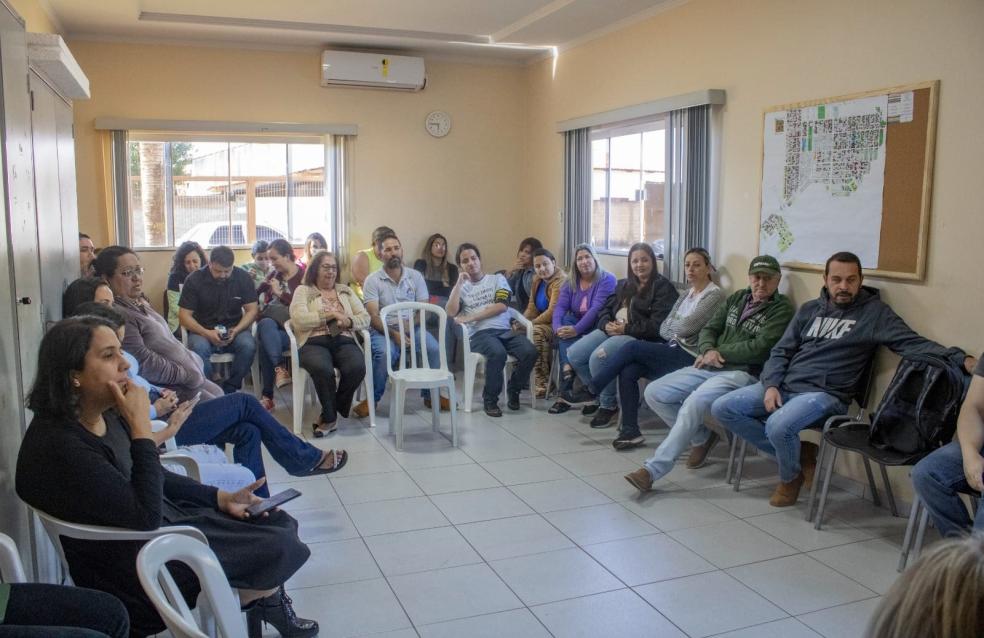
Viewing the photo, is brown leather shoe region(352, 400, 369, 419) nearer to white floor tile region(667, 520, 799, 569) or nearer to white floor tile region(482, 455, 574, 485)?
white floor tile region(482, 455, 574, 485)

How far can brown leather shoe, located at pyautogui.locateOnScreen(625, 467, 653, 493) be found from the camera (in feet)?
12.6

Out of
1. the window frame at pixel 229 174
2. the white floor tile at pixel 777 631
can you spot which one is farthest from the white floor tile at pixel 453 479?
the window frame at pixel 229 174

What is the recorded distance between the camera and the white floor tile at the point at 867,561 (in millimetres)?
2994

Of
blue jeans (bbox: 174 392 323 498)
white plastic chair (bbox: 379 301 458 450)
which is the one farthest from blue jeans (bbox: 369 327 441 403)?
blue jeans (bbox: 174 392 323 498)

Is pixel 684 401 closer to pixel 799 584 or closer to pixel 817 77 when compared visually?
pixel 799 584

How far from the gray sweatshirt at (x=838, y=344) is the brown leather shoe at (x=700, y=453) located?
0.56 metres

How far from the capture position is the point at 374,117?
7.05 m

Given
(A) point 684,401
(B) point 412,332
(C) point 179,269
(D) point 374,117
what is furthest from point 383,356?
(D) point 374,117

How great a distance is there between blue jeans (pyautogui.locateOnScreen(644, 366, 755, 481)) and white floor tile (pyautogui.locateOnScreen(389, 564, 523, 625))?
120cm

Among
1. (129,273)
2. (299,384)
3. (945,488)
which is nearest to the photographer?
(945,488)

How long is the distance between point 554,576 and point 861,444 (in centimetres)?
137

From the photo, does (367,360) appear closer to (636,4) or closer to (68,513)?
(636,4)

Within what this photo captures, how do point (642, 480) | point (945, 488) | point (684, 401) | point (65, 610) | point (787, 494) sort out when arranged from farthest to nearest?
point (684, 401), point (642, 480), point (787, 494), point (945, 488), point (65, 610)

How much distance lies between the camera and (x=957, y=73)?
11.1 ft
